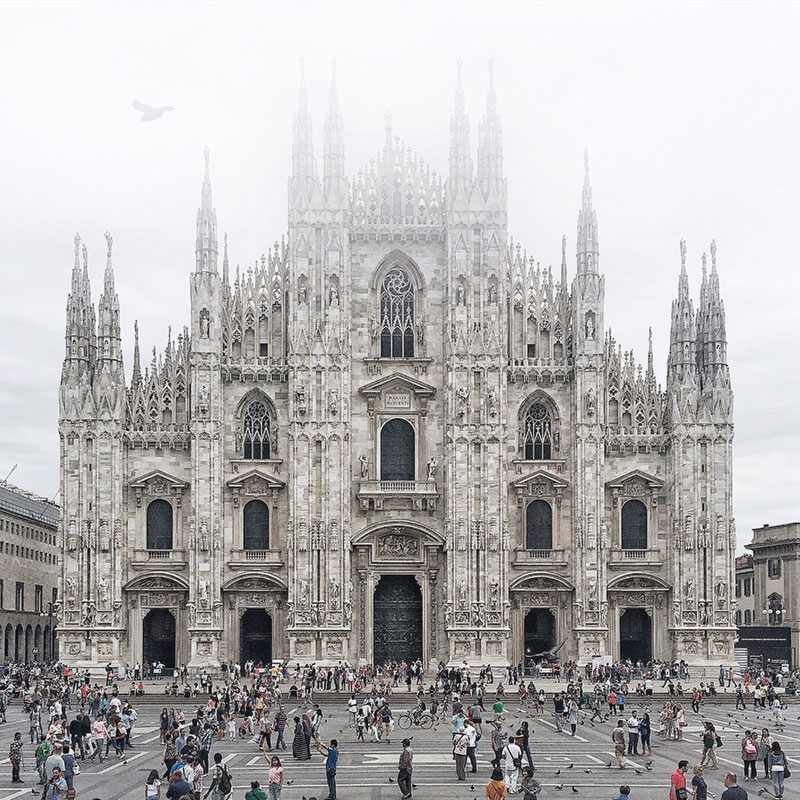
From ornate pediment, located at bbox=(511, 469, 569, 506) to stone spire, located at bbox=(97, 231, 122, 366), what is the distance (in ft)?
74.9

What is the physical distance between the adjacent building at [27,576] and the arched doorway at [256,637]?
24.4 meters

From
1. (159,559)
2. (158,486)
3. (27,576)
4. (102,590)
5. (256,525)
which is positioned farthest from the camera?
(27,576)

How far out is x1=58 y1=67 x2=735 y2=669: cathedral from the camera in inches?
2778

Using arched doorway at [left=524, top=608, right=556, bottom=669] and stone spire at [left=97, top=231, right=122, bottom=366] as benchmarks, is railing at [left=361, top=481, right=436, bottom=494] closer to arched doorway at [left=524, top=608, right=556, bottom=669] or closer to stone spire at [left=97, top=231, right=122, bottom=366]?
arched doorway at [left=524, top=608, right=556, bottom=669]

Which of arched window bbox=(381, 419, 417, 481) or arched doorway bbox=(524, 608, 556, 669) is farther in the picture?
arched window bbox=(381, 419, 417, 481)

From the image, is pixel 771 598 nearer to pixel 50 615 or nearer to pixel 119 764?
pixel 50 615

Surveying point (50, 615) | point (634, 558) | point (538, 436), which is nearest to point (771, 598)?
point (634, 558)

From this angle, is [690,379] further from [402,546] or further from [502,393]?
[402,546]

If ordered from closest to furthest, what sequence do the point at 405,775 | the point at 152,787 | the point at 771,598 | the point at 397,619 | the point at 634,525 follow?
the point at 152,787 < the point at 405,775 < the point at 397,619 < the point at 634,525 < the point at 771,598

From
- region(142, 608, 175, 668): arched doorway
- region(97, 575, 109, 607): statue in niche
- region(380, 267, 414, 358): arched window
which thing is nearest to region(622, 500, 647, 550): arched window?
region(380, 267, 414, 358): arched window

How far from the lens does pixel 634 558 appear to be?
72.4 metres

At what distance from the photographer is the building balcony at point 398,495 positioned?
235 ft

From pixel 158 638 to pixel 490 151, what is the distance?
3260 centimetres

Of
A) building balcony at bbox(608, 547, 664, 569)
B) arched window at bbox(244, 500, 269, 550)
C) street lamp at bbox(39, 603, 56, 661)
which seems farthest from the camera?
street lamp at bbox(39, 603, 56, 661)
